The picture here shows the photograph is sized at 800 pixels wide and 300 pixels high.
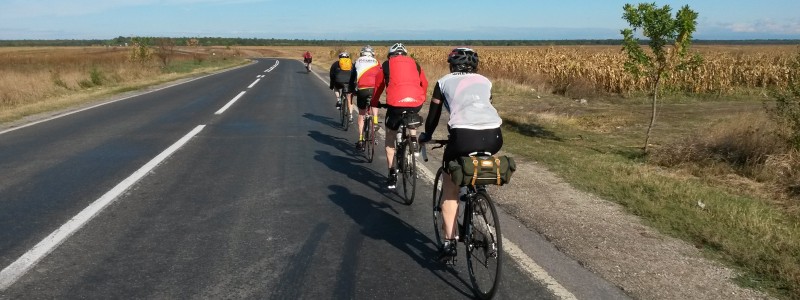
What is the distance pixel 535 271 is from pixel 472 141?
120cm

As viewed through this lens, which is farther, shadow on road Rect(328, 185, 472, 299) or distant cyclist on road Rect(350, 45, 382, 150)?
distant cyclist on road Rect(350, 45, 382, 150)

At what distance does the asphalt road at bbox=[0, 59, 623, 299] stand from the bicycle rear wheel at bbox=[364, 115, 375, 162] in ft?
0.55

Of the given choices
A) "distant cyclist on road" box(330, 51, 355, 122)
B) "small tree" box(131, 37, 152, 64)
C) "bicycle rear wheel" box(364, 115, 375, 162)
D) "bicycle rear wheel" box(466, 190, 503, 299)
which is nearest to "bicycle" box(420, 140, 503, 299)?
"bicycle rear wheel" box(466, 190, 503, 299)

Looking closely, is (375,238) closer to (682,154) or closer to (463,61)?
(463,61)

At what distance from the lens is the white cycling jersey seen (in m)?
4.09

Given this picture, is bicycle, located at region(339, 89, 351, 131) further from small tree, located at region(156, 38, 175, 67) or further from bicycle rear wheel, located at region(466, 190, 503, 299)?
small tree, located at region(156, 38, 175, 67)

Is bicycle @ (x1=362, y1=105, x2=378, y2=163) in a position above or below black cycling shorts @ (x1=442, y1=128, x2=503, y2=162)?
below

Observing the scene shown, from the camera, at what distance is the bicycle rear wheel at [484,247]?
379cm

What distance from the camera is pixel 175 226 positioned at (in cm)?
557

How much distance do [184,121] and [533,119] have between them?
28.4 ft

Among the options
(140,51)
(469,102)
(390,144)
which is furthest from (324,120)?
(140,51)

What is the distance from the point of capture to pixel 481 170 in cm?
391

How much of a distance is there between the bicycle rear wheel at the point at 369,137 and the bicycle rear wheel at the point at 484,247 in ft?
15.9

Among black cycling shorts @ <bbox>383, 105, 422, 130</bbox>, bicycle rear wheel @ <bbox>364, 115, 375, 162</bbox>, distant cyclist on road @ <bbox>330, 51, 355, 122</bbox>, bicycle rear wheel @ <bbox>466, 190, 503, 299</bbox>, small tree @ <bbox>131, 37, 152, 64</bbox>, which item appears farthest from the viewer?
small tree @ <bbox>131, 37, 152, 64</bbox>
